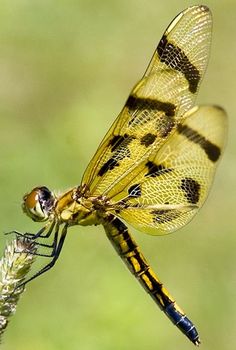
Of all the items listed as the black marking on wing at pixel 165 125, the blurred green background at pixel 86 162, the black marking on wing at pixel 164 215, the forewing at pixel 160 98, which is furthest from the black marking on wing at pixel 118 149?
the blurred green background at pixel 86 162

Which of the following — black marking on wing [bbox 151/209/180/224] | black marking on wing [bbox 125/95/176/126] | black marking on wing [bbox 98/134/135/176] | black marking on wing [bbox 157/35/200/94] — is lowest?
black marking on wing [bbox 151/209/180/224]

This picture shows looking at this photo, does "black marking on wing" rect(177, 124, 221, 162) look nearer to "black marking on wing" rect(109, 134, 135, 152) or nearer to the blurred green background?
"black marking on wing" rect(109, 134, 135, 152)

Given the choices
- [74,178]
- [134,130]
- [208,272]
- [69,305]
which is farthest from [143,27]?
[134,130]

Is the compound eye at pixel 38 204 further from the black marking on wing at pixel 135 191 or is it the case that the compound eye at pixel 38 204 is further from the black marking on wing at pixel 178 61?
the black marking on wing at pixel 178 61

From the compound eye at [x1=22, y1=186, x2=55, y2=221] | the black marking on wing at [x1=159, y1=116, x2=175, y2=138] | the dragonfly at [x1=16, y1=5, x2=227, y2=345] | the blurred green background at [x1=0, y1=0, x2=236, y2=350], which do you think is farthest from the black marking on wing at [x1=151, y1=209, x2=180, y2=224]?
the blurred green background at [x1=0, y1=0, x2=236, y2=350]

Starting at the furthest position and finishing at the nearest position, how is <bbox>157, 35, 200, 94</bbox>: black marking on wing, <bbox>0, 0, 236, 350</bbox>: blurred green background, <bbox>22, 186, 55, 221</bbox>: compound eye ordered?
<bbox>0, 0, 236, 350</bbox>: blurred green background → <bbox>157, 35, 200, 94</bbox>: black marking on wing → <bbox>22, 186, 55, 221</bbox>: compound eye

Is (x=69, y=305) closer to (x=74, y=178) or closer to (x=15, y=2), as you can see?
(x=74, y=178)
